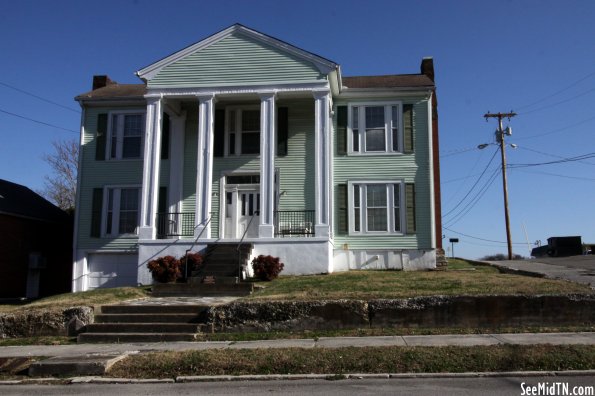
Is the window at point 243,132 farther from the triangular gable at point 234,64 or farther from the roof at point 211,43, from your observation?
the roof at point 211,43

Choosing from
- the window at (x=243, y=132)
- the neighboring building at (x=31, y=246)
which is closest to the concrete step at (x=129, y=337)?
the window at (x=243, y=132)

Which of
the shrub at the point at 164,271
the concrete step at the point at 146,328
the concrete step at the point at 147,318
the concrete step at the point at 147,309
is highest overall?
the shrub at the point at 164,271

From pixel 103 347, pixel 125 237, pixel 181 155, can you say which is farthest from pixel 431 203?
pixel 103 347

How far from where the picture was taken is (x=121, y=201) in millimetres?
22062

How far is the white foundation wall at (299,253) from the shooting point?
18.4 metres

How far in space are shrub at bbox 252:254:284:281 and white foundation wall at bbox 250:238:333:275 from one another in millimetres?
1266

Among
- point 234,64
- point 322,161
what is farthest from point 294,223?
point 234,64

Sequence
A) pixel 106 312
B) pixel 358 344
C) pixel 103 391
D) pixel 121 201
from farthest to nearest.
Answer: pixel 121 201, pixel 106 312, pixel 358 344, pixel 103 391

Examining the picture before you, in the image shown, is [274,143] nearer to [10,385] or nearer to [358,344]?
[358,344]

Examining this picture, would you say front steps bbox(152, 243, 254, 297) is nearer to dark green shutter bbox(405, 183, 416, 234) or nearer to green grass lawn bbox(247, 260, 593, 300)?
green grass lawn bbox(247, 260, 593, 300)

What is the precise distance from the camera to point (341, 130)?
70.1ft

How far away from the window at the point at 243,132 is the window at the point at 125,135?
3735 mm

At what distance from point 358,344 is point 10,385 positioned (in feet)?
17.7

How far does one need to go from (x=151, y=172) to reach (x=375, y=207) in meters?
8.29
